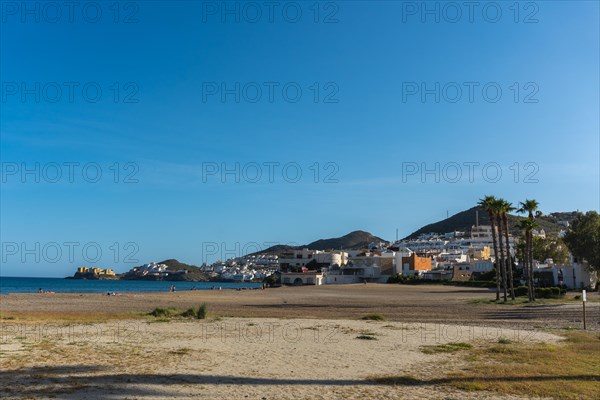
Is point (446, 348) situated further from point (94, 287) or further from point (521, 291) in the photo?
point (94, 287)

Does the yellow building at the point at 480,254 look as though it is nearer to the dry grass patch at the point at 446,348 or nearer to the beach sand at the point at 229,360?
the beach sand at the point at 229,360

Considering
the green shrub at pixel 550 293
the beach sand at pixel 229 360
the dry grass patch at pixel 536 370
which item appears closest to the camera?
the beach sand at pixel 229 360

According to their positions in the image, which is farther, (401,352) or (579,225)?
(579,225)

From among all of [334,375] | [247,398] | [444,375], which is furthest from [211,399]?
[444,375]

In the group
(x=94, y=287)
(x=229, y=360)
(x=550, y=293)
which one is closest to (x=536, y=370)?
(x=229, y=360)

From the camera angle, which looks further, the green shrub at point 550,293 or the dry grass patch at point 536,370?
the green shrub at point 550,293

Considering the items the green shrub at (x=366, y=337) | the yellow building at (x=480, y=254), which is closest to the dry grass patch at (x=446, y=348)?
the green shrub at (x=366, y=337)

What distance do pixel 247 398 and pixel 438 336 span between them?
12979 millimetres

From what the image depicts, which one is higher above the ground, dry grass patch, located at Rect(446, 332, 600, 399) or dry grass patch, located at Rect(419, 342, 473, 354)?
dry grass patch, located at Rect(446, 332, 600, 399)

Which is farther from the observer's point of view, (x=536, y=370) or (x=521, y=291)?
(x=521, y=291)

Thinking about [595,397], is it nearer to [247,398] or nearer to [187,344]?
[247,398]

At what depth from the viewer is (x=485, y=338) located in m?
21.7

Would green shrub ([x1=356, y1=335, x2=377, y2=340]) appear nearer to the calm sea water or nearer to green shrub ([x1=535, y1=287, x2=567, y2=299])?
green shrub ([x1=535, y1=287, x2=567, y2=299])

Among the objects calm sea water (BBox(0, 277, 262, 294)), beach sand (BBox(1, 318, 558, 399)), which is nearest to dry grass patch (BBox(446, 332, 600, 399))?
beach sand (BBox(1, 318, 558, 399))
